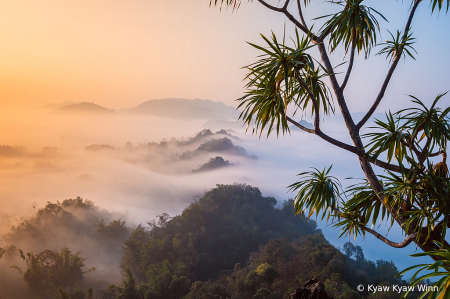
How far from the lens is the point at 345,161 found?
93250 mm

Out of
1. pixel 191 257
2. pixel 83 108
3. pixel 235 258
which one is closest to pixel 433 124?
pixel 191 257

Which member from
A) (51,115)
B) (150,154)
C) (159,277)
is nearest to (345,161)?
(150,154)

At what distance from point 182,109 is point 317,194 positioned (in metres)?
126

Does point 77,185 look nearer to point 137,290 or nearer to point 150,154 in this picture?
point 150,154

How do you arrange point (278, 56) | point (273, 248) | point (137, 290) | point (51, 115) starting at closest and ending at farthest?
point (278, 56) → point (137, 290) → point (273, 248) → point (51, 115)

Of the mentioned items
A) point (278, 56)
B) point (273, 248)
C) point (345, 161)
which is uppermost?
point (345, 161)

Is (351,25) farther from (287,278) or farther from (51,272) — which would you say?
(51,272)

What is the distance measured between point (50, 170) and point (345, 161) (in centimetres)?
9570

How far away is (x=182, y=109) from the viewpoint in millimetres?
125000

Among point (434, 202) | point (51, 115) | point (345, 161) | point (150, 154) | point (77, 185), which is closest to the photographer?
point (434, 202)

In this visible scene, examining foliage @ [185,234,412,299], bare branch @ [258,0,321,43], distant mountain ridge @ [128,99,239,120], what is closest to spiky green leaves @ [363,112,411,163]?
bare branch @ [258,0,321,43]

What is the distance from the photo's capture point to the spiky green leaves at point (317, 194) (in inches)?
113

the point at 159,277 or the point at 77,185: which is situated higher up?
the point at 77,185

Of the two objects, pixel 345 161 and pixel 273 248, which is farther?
pixel 345 161
